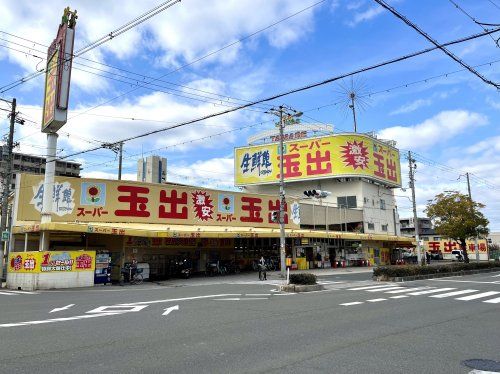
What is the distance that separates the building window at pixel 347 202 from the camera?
46531mm

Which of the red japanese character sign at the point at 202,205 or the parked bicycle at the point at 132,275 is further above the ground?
the red japanese character sign at the point at 202,205

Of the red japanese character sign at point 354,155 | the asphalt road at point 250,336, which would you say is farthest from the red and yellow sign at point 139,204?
the red japanese character sign at point 354,155

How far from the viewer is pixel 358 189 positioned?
153ft

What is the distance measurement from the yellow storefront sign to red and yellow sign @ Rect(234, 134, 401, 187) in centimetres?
2897

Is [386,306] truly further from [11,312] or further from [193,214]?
[193,214]

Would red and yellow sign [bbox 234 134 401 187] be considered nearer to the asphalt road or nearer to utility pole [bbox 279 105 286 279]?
utility pole [bbox 279 105 286 279]

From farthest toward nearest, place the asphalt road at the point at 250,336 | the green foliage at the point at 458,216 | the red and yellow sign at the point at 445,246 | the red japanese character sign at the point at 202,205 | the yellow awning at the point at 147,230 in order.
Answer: the red and yellow sign at the point at 445,246 → the green foliage at the point at 458,216 → the red japanese character sign at the point at 202,205 → the yellow awning at the point at 147,230 → the asphalt road at the point at 250,336

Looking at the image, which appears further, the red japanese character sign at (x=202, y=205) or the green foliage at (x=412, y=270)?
the red japanese character sign at (x=202, y=205)

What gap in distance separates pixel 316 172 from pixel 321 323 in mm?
37837

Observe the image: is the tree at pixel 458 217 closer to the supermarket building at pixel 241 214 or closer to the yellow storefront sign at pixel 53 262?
the supermarket building at pixel 241 214

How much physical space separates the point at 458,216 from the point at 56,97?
36.3 meters

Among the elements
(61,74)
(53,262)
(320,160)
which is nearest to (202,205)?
(53,262)

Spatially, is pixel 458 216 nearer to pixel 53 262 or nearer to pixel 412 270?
pixel 412 270

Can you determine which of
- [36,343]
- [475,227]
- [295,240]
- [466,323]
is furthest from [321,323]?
[475,227]
